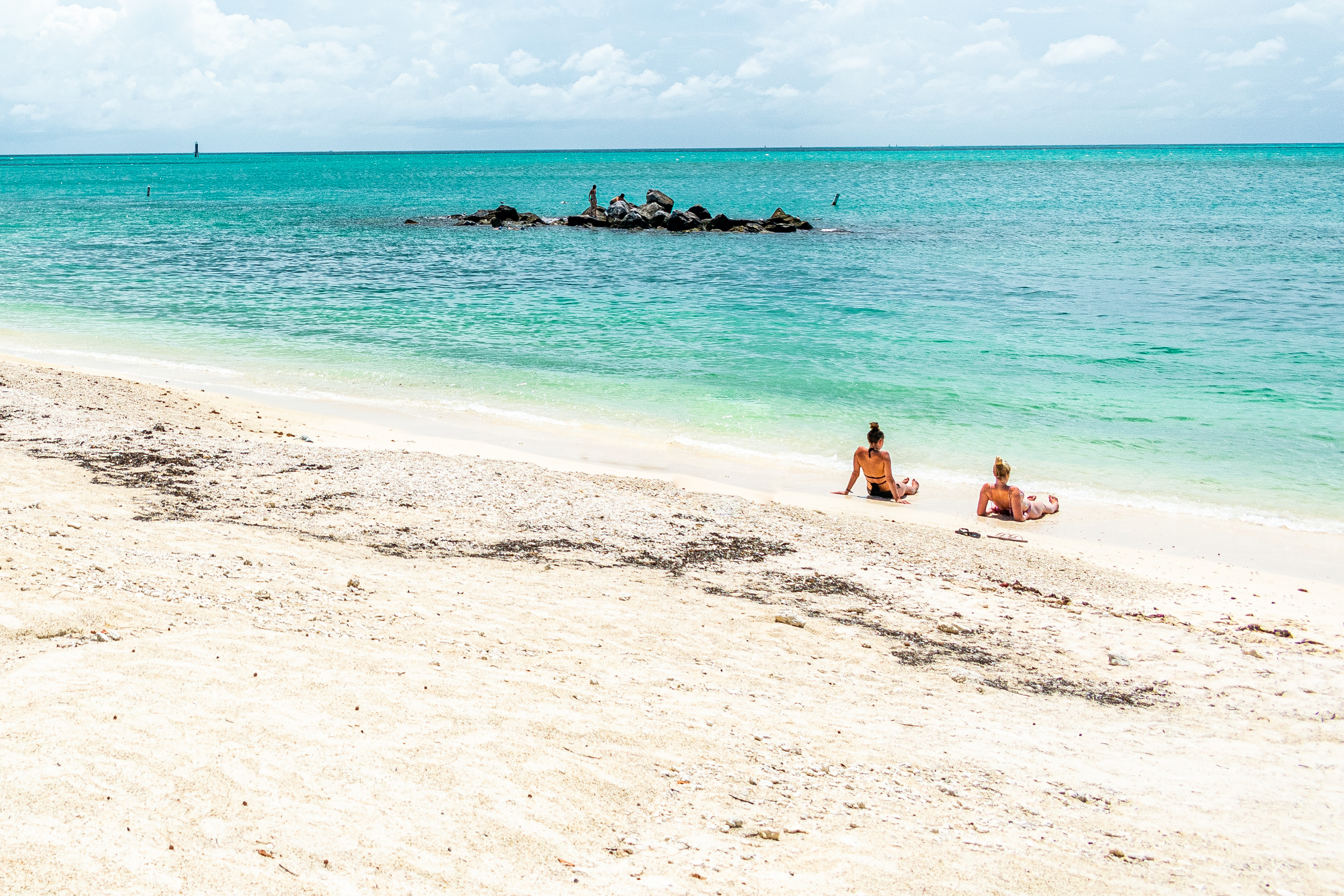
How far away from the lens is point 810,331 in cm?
2378

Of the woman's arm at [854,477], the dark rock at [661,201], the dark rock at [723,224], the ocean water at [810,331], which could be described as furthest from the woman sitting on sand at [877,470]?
the dark rock at [661,201]

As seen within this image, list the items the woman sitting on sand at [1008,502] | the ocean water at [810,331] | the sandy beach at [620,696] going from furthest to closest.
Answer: the ocean water at [810,331] < the woman sitting on sand at [1008,502] < the sandy beach at [620,696]

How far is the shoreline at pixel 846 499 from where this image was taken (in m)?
10.5

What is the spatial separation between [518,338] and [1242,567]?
16327 millimetres

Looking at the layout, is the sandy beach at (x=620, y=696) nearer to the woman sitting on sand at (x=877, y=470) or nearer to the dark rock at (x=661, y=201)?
the woman sitting on sand at (x=877, y=470)

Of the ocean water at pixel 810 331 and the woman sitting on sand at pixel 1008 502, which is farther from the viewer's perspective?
the ocean water at pixel 810 331

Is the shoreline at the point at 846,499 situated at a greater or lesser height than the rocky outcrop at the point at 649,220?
lesser

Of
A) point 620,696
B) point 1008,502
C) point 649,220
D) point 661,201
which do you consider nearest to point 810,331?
point 1008,502

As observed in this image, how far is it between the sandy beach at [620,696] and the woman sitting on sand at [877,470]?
1.37 meters

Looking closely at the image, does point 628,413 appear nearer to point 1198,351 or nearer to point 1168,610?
point 1168,610

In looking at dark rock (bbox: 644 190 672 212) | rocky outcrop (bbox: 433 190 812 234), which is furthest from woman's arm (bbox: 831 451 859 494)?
dark rock (bbox: 644 190 672 212)

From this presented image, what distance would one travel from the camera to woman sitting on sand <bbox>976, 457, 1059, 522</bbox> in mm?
11648

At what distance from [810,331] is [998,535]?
13339mm

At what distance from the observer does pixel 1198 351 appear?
21219mm
